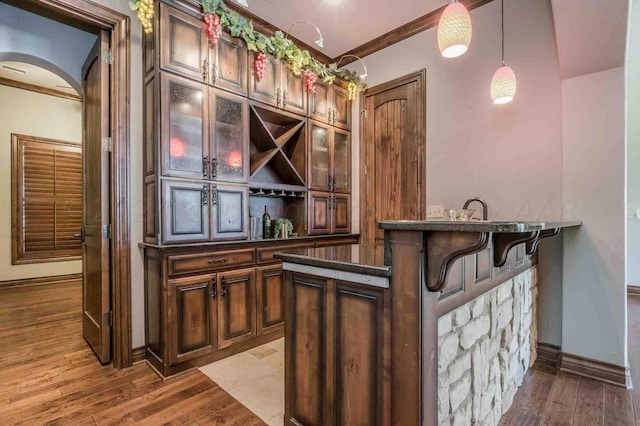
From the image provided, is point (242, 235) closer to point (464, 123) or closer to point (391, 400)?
point (391, 400)

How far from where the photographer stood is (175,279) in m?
2.22

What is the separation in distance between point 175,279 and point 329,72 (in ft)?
8.99

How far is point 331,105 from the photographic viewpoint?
3.67 metres

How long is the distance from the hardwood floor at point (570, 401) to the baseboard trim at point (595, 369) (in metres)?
0.05

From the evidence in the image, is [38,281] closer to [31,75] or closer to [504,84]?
[31,75]

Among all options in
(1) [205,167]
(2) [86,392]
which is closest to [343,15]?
(1) [205,167]

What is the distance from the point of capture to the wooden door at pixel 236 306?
247cm

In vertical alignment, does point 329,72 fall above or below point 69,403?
above

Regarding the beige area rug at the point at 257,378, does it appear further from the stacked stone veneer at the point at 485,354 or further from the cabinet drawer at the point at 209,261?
the stacked stone veneer at the point at 485,354

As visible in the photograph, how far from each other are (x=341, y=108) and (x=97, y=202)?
9.09ft

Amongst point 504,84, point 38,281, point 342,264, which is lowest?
point 38,281

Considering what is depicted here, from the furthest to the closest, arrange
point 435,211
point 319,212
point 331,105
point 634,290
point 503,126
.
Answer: point 634,290 → point 331,105 → point 319,212 → point 435,211 → point 503,126

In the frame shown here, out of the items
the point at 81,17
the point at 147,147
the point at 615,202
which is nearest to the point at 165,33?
the point at 81,17

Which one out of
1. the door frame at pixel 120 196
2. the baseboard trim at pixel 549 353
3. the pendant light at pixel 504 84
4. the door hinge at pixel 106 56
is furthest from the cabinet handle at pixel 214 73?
the baseboard trim at pixel 549 353
